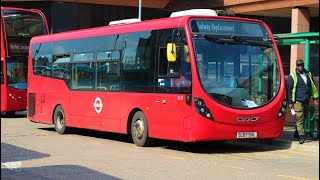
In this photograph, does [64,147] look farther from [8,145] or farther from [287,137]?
[287,137]

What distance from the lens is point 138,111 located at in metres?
13.3

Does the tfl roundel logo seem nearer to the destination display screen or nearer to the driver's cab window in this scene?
the driver's cab window

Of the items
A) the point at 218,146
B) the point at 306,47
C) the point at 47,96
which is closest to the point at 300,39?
the point at 306,47

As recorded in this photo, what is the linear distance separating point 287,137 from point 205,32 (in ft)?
13.0

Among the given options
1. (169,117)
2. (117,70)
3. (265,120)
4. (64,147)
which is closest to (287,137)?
(265,120)

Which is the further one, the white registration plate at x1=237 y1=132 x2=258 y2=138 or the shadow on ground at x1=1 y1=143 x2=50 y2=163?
the white registration plate at x1=237 y1=132 x2=258 y2=138

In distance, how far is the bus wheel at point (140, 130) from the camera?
1294 cm

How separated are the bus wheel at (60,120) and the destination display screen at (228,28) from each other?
251 inches

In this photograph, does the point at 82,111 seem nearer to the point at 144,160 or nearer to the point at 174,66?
the point at 174,66

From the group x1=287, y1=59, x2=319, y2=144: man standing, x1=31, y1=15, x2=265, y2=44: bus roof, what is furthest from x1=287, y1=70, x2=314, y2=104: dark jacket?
x1=31, y1=15, x2=265, y2=44: bus roof

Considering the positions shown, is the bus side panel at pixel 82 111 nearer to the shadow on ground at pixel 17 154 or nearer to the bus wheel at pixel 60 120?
the bus wheel at pixel 60 120

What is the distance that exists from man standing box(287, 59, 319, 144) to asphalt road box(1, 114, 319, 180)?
0.80 metres

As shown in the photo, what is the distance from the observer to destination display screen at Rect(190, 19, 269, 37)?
1194cm

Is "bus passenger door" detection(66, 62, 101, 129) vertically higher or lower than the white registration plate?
higher
